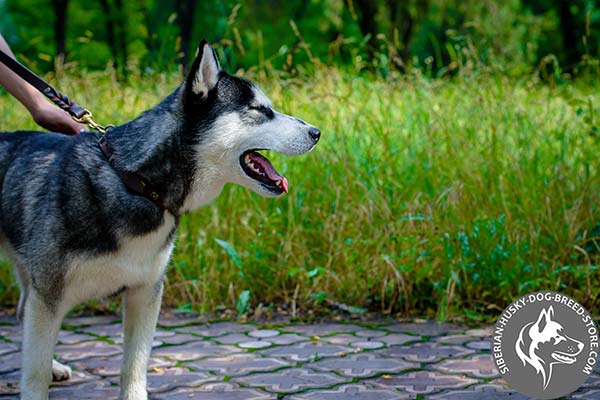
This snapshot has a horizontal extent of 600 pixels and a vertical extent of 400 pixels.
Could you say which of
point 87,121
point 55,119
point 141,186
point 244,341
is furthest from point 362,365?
point 55,119

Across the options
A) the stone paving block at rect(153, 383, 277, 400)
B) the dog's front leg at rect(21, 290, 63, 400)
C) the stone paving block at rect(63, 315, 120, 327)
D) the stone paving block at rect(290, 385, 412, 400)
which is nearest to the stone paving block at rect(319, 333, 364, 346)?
the stone paving block at rect(290, 385, 412, 400)

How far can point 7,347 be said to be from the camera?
→ 439 centimetres

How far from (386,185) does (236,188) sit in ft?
3.46

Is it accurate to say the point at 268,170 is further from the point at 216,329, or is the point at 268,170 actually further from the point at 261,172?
the point at 216,329

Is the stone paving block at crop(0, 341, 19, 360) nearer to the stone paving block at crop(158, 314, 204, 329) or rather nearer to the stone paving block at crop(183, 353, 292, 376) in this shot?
the stone paving block at crop(158, 314, 204, 329)

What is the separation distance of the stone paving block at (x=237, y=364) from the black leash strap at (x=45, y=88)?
1.32m

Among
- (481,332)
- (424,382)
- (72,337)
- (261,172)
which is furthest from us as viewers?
(72,337)

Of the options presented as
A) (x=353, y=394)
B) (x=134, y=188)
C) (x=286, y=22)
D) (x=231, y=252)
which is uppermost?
(x=286, y=22)

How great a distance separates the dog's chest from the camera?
10.1ft

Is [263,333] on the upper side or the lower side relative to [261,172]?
lower

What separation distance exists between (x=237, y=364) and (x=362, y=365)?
2.10 feet

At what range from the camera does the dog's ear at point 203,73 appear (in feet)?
10.0

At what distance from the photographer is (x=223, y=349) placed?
4359 millimetres

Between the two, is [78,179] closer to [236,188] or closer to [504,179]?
[236,188]
